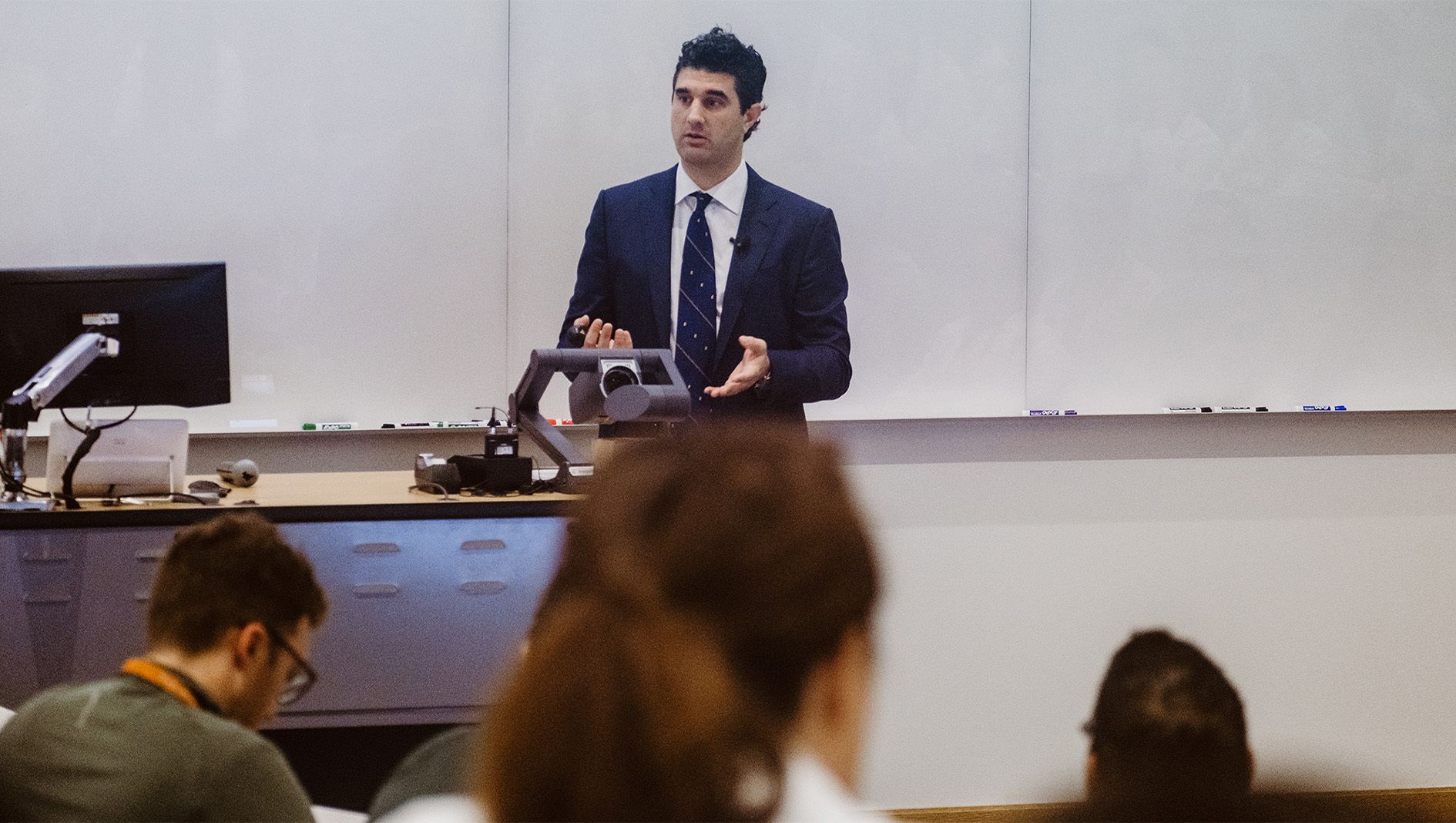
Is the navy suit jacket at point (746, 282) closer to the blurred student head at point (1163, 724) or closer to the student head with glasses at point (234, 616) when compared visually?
the student head with glasses at point (234, 616)

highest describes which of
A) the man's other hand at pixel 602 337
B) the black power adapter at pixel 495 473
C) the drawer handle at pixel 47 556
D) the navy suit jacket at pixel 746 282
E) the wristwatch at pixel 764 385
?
the navy suit jacket at pixel 746 282

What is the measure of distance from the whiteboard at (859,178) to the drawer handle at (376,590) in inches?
35.7

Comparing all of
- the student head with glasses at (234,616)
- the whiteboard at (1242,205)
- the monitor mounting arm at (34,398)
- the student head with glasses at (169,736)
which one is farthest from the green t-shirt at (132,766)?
the whiteboard at (1242,205)

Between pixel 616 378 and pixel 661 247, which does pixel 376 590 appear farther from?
pixel 661 247

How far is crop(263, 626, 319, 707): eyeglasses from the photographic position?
1.46m

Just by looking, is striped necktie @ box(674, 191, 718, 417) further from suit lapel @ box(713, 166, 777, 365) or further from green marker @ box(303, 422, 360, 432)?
green marker @ box(303, 422, 360, 432)

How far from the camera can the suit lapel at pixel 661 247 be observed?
2945 millimetres

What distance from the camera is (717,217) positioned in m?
3.03

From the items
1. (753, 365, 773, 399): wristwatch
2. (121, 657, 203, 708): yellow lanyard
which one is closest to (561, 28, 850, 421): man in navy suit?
(753, 365, 773, 399): wristwatch

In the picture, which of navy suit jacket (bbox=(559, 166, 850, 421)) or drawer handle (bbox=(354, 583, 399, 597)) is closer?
drawer handle (bbox=(354, 583, 399, 597))

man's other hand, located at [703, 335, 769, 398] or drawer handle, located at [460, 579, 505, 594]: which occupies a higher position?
man's other hand, located at [703, 335, 769, 398]

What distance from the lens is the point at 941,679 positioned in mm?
3391

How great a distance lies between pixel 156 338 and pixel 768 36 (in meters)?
1.78

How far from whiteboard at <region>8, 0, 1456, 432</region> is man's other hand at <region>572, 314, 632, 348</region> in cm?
69
